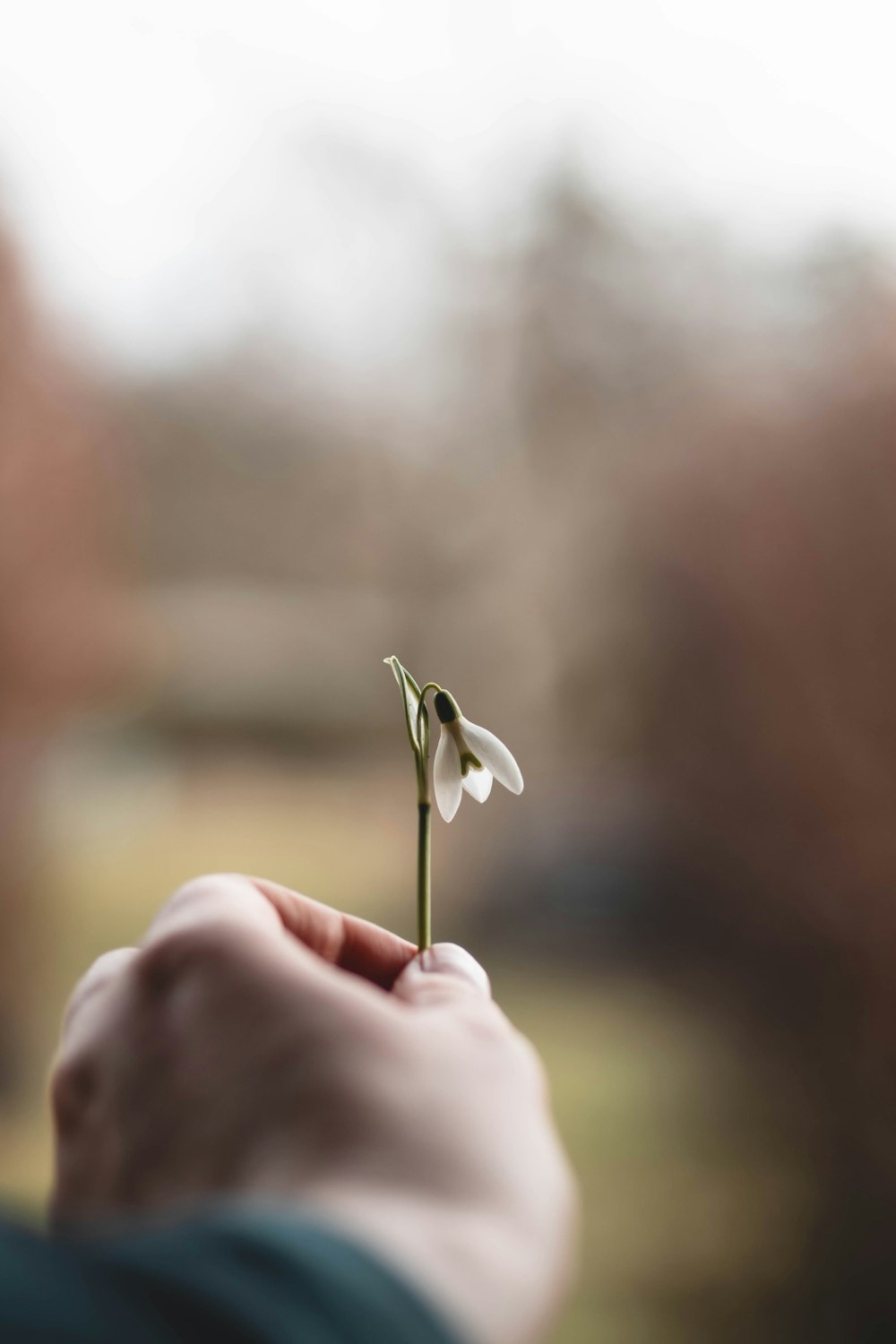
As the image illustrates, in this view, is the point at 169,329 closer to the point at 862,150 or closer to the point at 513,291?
the point at 513,291

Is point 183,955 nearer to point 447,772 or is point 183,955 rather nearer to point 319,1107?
point 319,1107

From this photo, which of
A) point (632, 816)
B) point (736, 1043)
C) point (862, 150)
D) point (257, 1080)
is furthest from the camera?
point (632, 816)

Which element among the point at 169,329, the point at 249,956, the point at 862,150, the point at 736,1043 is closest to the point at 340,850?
the point at 736,1043

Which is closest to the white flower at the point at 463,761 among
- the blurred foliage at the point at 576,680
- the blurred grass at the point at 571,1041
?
the blurred foliage at the point at 576,680

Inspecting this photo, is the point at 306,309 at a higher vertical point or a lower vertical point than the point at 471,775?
higher

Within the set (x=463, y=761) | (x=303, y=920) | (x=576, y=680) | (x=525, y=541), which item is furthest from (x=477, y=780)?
(x=525, y=541)

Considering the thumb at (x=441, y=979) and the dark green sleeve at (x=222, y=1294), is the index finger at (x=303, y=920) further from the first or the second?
the dark green sleeve at (x=222, y=1294)
